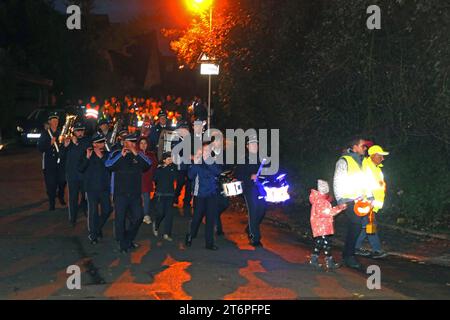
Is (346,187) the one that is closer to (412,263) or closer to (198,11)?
(412,263)

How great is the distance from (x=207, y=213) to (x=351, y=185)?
2.49 meters

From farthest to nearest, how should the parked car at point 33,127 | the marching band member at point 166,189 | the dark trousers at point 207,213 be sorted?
the parked car at point 33,127 < the marching band member at point 166,189 < the dark trousers at point 207,213

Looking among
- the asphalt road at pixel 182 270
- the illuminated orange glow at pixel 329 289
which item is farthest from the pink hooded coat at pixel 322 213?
the illuminated orange glow at pixel 329 289

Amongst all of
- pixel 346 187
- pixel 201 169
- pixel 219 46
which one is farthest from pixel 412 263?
pixel 219 46

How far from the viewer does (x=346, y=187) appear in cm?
973

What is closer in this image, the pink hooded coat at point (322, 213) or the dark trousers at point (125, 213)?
the pink hooded coat at point (322, 213)

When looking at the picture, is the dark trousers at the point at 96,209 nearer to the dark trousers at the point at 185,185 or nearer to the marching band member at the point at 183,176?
the marching band member at the point at 183,176

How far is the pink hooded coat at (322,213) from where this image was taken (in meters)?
9.77

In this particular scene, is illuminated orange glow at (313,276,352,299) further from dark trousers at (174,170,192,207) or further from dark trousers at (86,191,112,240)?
dark trousers at (174,170,192,207)

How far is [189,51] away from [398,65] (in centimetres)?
800

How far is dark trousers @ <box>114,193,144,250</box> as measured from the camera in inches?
420

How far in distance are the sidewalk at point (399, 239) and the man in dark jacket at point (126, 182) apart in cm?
327

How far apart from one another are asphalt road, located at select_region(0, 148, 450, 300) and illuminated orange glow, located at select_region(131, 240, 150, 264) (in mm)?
14

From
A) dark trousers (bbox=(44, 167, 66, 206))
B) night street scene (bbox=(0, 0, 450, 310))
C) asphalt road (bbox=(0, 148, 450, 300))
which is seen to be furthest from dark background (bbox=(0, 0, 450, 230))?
dark trousers (bbox=(44, 167, 66, 206))
